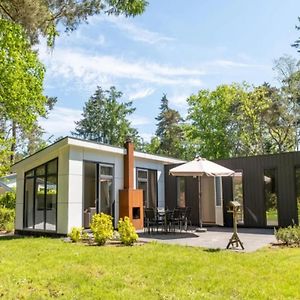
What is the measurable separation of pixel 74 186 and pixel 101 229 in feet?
8.97

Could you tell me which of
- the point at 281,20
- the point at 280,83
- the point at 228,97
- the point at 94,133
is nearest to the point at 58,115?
the point at 94,133

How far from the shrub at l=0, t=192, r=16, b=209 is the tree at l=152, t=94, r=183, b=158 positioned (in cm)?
2305

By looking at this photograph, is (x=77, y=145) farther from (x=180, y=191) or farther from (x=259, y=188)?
(x=259, y=188)

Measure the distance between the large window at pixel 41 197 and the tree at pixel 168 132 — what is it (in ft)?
91.9

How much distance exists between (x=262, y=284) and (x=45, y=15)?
6958 millimetres

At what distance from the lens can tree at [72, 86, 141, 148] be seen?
135ft

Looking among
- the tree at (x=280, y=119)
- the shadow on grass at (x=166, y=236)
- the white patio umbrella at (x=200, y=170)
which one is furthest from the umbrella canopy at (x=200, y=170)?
the tree at (x=280, y=119)

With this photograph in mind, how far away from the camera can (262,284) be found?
558cm

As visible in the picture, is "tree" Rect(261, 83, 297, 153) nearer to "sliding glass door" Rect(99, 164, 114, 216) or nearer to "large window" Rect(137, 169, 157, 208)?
"large window" Rect(137, 169, 157, 208)

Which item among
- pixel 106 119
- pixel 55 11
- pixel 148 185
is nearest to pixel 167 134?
pixel 106 119

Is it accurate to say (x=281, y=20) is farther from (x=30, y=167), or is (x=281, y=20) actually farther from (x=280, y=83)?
(x=280, y=83)

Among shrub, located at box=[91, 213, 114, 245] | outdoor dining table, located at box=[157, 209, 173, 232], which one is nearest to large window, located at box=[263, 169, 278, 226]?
outdoor dining table, located at box=[157, 209, 173, 232]

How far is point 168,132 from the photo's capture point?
41750mm

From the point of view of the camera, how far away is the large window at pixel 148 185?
14998 mm
